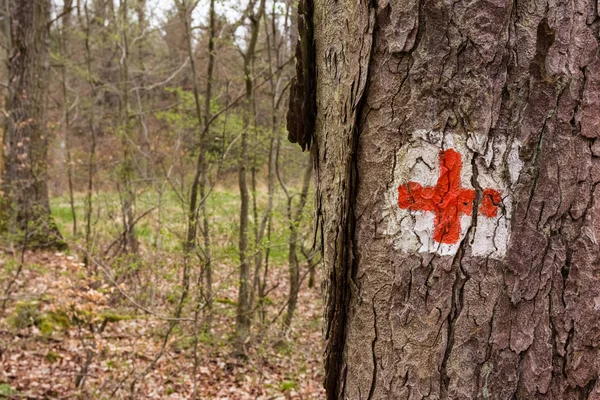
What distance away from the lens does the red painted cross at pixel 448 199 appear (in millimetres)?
914

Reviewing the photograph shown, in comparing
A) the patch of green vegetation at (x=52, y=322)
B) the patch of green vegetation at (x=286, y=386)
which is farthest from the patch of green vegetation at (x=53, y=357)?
the patch of green vegetation at (x=286, y=386)

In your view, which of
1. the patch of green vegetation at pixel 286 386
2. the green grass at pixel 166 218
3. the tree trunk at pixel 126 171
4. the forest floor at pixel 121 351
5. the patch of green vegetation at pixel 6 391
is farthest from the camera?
the tree trunk at pixel 126 171

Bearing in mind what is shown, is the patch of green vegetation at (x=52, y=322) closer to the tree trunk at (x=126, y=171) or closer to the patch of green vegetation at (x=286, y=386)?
the tree trunk at (x=126, y=171)

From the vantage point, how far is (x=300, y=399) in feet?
17.1

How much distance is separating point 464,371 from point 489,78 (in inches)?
21.3

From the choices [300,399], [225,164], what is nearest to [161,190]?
[225,164]

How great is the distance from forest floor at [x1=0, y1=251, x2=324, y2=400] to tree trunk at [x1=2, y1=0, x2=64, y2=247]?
1809mm

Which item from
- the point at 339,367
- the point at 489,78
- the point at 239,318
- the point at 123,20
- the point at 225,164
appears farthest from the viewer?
the point at 123,20

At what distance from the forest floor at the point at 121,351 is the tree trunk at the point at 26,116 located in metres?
1.81

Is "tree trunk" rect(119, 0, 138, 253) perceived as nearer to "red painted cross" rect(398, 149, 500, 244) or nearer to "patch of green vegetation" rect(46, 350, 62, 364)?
"patch of green vegetation" rect(46, 350, 62, 364)

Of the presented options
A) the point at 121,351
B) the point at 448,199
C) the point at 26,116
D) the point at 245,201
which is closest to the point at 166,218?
the point at 245,201

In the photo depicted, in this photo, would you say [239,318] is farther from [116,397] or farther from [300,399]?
[116,397]

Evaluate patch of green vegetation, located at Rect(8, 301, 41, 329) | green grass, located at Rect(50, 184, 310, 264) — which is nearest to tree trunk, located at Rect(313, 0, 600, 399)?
green grass, located at Rect(50, 184, 310, 264)

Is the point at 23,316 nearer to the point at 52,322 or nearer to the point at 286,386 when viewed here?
the point at 52,322
